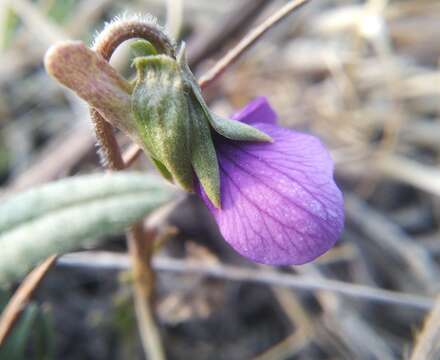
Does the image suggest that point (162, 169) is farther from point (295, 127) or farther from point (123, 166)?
point (295, 127)

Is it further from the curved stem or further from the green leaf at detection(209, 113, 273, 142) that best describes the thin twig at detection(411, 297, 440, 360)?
the curved stem

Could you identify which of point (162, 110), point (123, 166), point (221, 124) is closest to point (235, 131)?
point (221, 124)

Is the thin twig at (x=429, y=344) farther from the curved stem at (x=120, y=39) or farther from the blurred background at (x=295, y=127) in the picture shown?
the curved stem at (x=120, y=39)

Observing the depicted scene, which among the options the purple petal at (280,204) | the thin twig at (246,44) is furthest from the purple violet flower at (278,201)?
→ the thin twig at (246,44)

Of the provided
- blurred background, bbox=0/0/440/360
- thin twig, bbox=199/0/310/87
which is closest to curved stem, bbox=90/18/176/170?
thin twig, bbox=199/0/310/87

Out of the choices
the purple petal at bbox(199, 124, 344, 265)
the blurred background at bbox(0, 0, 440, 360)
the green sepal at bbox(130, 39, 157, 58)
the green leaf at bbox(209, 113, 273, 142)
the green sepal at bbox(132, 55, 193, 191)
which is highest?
the green sepal at bbox(130, 39, 157, 58)
